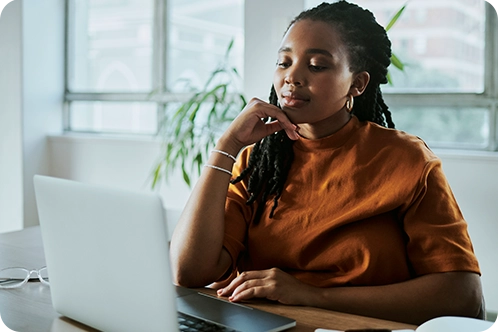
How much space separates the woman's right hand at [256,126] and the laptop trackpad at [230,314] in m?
0.42

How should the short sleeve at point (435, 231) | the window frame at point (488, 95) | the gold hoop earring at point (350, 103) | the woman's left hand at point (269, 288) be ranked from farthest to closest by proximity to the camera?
the window frame at point (488, 95) → the gold hoop earring at point (350, 103) → the short sleeve at point (435, 231) → the woman's left hand at point (269, 288)

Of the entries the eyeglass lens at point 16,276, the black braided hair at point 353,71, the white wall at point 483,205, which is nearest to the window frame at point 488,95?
the white wall at point 483,205

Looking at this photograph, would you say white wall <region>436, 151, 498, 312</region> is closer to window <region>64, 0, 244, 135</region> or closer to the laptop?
window <region>64, 0, 244, 135</region>

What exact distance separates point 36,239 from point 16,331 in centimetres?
78

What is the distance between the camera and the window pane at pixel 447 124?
9.21 feet

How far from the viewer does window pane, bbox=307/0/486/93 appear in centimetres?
276

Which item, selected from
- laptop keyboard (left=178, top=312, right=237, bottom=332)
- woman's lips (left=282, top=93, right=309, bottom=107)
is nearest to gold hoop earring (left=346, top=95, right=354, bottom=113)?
woman's lips (left=282, top=93, right=309, bottom=107)

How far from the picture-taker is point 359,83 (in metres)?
1.53

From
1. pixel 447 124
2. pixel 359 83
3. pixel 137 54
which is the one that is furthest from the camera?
pixel 137 54

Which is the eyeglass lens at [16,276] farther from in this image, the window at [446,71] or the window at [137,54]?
the window at [137,54]

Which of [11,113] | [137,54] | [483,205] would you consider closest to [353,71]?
[483,205]

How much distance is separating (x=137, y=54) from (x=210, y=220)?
277 centimetres

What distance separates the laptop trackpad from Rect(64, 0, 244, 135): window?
241 centimetres

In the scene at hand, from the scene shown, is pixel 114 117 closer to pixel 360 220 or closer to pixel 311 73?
pixel 311 73
